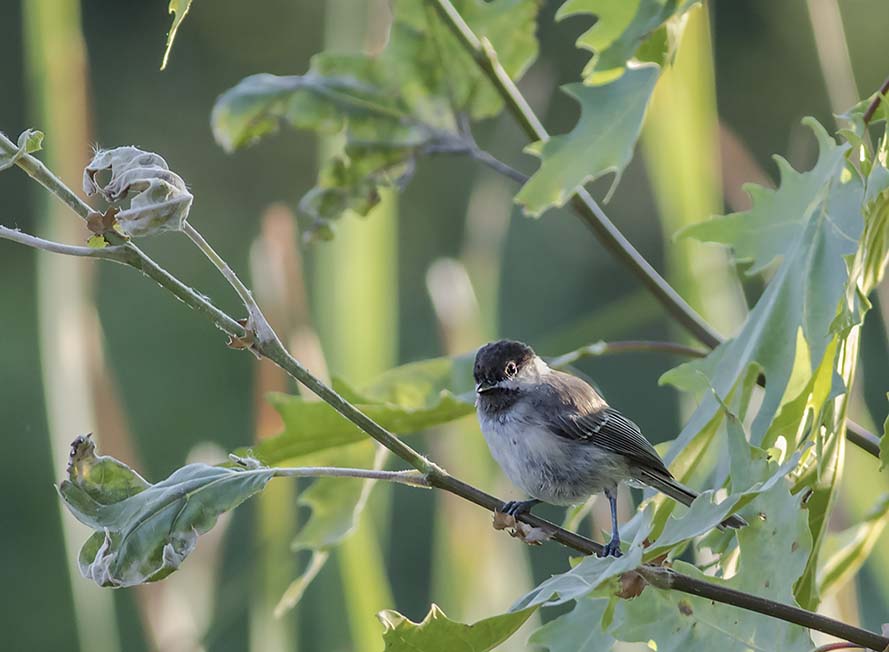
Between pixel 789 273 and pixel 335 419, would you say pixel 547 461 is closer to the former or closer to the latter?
pixel 335 419

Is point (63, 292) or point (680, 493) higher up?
point (63, 292)

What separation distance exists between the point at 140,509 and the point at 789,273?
2.29 feet

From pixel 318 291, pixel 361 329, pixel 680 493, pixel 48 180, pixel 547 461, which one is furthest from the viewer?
pixel 318 291

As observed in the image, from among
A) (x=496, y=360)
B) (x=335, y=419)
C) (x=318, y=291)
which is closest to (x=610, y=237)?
(x=496, y=360)

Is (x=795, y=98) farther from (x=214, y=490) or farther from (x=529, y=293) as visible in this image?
(x=214, y=490)

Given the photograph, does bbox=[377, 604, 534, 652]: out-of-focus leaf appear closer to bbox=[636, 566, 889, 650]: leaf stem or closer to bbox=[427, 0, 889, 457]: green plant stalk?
bbox=[636, 566, 889, 650]: leaf stem

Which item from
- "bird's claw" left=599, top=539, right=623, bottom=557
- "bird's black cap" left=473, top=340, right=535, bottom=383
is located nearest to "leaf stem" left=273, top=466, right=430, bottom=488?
"bird's claw" left=599, top=539, right=623, bottom=557

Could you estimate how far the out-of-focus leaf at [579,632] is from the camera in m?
1.12

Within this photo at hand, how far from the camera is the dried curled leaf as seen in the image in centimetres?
91

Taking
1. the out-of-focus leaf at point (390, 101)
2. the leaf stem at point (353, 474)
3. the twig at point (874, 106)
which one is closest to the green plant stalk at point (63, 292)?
the out-of-focus leaf at point (390, 101)

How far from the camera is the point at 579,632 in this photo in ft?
3.72

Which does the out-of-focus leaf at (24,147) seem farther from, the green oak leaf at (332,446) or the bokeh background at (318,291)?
the green oak leaf at (332,446)

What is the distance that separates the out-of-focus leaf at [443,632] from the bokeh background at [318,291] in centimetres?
44

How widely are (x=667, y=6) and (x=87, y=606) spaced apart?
1.30 m
